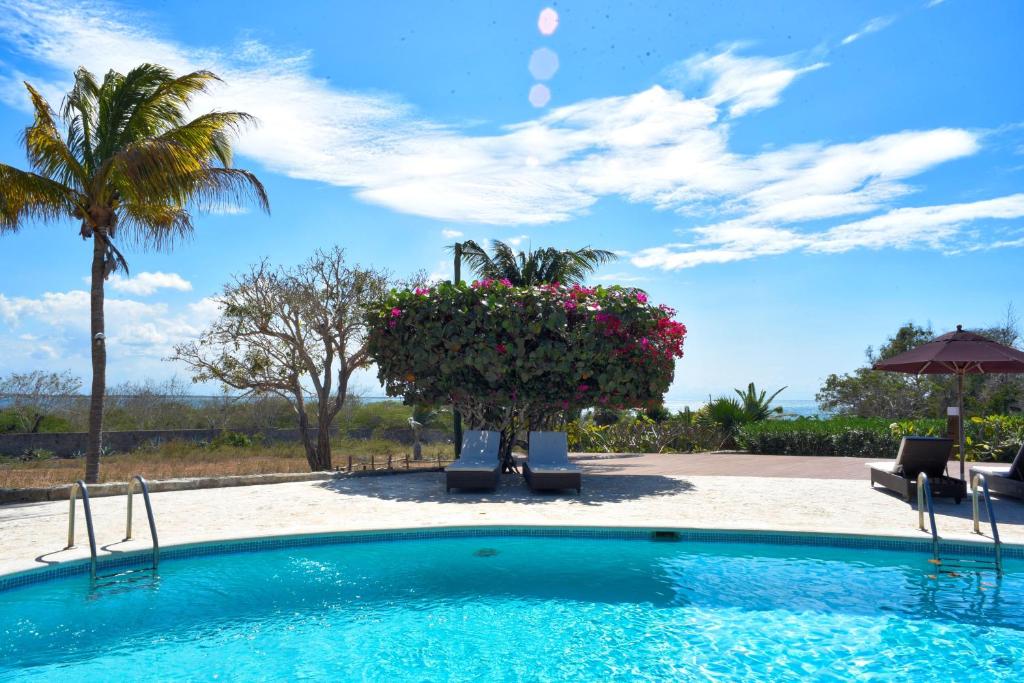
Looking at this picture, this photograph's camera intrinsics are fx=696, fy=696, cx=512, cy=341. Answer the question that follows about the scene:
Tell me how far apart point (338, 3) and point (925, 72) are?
10.7 metres

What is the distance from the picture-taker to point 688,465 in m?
16.3

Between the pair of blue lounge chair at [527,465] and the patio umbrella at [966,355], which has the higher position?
the patio umbrella at [966,355]

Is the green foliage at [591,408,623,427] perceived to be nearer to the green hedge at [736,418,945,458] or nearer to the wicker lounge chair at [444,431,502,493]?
the green hedge at [736,418,945,458]

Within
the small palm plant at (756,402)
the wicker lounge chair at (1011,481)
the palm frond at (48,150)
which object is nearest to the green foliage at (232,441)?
the palm frond at (48,150)

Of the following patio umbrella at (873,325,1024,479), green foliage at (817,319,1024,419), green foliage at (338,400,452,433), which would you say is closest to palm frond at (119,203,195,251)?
patio umbrella at (873,325,1024,479)

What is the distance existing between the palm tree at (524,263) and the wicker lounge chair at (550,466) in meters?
7.55

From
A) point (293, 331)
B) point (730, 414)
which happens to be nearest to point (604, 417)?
point (730, 414)

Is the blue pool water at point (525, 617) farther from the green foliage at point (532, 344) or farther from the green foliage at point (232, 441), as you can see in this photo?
the green foliage at point (232, 441)

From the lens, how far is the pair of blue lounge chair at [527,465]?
11430 millimetres

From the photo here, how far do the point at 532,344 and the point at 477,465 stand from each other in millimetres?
2485

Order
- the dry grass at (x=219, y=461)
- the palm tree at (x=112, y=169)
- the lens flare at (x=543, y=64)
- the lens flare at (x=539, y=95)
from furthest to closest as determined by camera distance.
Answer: the dry grass at (x=219, y=461) → the lens flare at (x=539, y=95) → the lens flare at (x=543, y=64) → the palm tree at (x=112, y=169)

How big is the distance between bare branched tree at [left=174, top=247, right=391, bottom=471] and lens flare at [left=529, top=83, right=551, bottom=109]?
724cm

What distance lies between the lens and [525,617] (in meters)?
6.33

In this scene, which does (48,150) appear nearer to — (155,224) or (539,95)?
(155,224)
